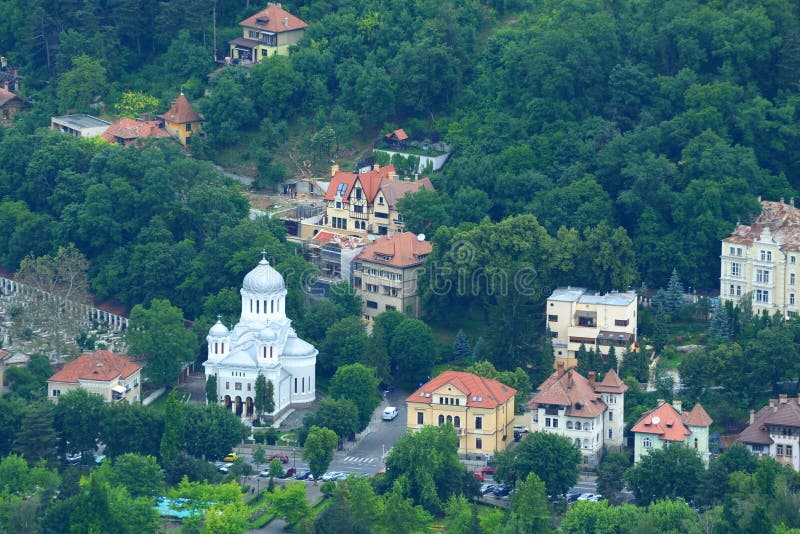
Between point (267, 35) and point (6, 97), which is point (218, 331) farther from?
point (6, 97)

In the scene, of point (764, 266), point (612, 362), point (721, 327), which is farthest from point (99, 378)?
point (764, 266)

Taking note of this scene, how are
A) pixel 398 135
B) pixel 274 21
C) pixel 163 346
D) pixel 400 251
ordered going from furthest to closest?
pixel 274 21
pixel 398 135
pixel 400 251
pixel 163 346

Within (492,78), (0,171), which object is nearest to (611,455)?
(492,78)

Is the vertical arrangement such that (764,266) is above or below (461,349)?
above

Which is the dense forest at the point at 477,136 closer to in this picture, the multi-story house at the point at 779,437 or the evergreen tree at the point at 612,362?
the evergreen tree at the point at 612,362

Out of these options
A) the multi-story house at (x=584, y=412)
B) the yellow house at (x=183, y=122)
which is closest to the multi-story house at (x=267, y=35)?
the yellow house at (x=183, y=122)

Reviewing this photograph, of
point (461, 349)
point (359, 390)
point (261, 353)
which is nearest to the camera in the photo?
point (359, 390)

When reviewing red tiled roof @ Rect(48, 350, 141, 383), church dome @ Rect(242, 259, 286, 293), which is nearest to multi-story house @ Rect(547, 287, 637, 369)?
church dome @ Rect(242, 259, 286, 293)
